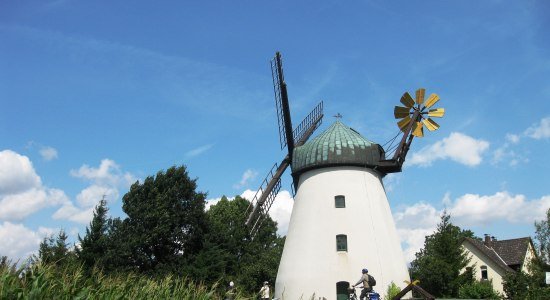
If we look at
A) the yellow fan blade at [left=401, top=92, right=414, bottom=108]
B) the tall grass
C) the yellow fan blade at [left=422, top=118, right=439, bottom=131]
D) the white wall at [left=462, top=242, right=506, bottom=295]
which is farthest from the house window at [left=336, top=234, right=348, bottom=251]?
the white wall at [left=462, top=242, right=506, bottom=295]

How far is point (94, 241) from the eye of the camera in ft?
99.5

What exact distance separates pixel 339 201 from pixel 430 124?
669 cm

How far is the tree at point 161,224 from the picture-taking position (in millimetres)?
28812

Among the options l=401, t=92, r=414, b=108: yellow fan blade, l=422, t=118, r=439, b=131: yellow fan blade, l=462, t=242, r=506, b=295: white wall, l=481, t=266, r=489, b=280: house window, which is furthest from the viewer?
l=481, t=266, r=489, b=280: house window

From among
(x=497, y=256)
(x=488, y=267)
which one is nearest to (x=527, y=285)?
(x=488, y=267)

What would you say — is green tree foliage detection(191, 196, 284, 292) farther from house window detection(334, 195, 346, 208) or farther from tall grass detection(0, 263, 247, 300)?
tall grass detection(0, 263, 247, 300)

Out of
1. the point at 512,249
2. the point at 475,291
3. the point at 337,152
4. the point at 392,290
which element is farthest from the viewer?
the point at 512,249

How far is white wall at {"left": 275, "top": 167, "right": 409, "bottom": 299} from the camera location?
22.4 m

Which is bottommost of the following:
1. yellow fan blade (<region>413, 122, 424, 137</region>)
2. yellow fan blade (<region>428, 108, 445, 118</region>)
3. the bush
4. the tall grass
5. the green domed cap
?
the tall grass

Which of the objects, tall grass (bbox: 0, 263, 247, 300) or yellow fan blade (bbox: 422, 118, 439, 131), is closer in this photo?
tall grass (bbox: 0, 263, 247, 300)

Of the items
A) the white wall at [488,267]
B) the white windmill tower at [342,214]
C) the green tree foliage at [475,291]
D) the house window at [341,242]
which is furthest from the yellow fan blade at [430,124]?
the white wall at [488,267]

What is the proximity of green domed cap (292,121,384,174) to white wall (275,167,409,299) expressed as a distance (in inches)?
16.0

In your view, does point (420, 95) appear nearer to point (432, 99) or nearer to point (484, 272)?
point (432, 99)

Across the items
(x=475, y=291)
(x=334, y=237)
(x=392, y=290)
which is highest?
(x=334, y=237)
